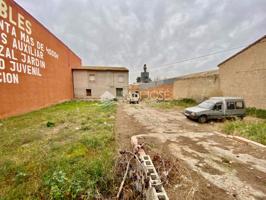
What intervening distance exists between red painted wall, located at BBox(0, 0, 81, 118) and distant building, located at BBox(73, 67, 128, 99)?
7.57 m

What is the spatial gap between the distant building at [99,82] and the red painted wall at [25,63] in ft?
24.8

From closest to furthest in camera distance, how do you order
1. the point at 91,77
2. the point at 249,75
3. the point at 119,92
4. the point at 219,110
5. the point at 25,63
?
the point at 219,110 → the point at 25,63 → the point at 249,75 → the point at 91,77 → the point at 119,92

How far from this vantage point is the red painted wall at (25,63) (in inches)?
456

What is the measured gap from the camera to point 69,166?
4.50 m

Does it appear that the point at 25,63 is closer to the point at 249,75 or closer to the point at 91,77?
the point at 91,77

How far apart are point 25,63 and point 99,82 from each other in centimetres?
1647

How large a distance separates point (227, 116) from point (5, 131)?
508 inches

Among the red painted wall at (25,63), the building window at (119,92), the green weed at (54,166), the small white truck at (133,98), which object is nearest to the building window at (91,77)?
the building window at (119,92)

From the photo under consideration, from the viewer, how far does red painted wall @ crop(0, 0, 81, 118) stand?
11594 millimetres

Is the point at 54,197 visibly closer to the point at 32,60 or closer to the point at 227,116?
the point at 227,116

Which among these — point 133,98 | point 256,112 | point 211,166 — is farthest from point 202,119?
point 133,98

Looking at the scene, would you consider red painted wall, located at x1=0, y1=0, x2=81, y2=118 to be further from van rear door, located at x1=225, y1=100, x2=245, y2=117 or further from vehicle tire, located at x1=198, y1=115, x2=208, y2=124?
van rear door, located at x1=225, y1=100, x2=245, y2=117

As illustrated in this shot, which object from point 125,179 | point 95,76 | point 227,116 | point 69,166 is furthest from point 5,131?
point 95,76

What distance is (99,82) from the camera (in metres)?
30.2
